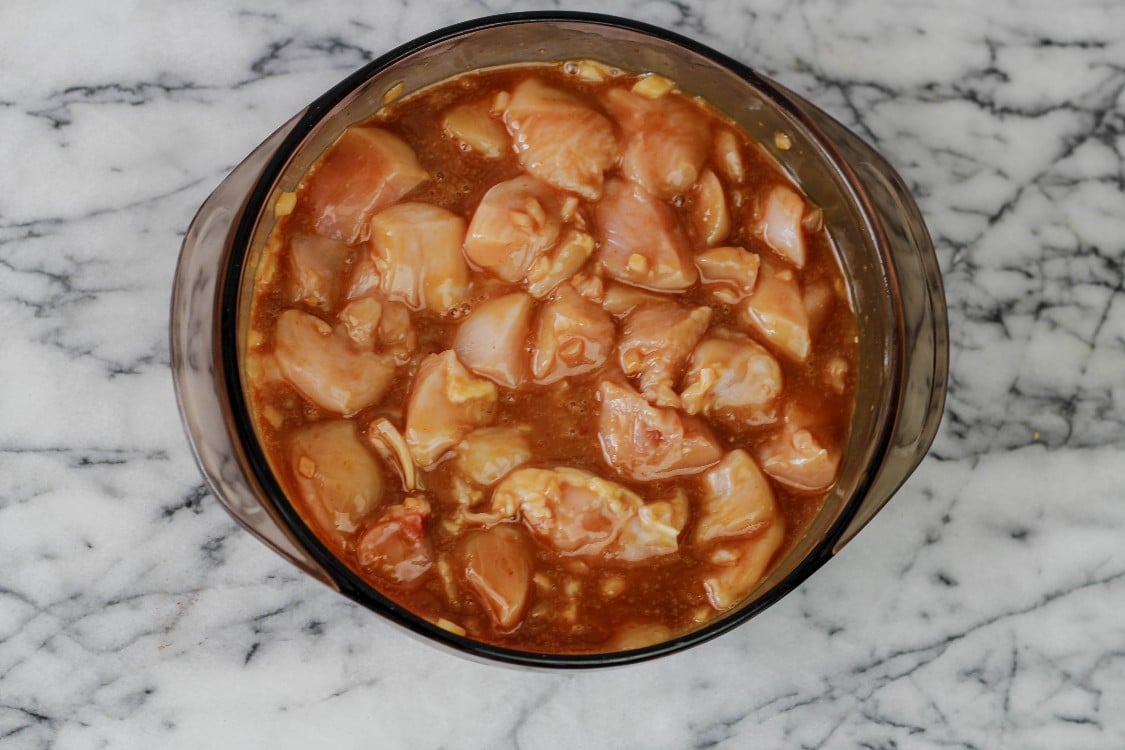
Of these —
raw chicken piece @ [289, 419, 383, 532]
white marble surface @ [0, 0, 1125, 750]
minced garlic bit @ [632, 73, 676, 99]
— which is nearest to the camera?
raw chicken piece @ [289, 419, 383, 532]

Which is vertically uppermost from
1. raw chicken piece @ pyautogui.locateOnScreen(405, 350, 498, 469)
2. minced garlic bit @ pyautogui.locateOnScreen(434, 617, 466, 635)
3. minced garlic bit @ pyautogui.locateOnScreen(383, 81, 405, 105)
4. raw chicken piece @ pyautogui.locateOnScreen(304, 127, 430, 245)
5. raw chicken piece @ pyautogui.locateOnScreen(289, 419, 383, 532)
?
minced garlic bit @ pyautogui.locateOnScreen(383, 81, 405, 105)

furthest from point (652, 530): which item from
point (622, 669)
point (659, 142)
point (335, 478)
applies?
point (659, 142)

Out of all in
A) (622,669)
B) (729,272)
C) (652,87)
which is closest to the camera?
(729,272)

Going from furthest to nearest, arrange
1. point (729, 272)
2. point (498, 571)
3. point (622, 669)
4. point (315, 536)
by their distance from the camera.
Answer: point (622, 669)
point (729, 272)
point (498, 571)
point (315, 536)

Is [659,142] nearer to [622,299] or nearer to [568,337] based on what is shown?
[622,299]

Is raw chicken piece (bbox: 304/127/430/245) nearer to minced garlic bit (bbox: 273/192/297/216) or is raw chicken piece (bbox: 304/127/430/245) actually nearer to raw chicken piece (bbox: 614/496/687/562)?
minced garlic bit (bbox: 273/192/297/216)

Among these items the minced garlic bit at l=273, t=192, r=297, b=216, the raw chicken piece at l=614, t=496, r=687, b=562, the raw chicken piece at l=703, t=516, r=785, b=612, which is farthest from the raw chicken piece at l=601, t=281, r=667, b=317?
the minced garlic bit at l=273, t=192, r=297, b=216
